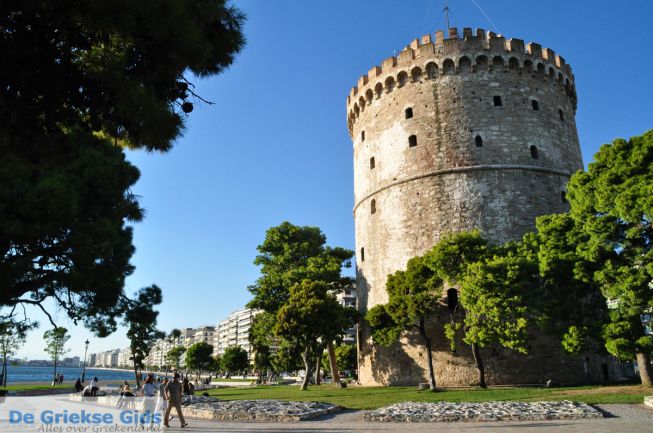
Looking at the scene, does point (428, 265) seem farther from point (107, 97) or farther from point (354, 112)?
point (107, 97)

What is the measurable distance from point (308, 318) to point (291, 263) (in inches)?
326

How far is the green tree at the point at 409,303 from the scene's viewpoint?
62.0 ft

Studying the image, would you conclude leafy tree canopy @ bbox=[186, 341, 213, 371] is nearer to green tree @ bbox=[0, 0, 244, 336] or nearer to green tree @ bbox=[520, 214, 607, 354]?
green tree @ bbox=[520, 214, 607, 354]

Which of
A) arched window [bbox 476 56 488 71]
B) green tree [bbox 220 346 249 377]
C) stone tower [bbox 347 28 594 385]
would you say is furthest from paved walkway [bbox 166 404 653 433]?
green tree [bbox 220 346 249 377]

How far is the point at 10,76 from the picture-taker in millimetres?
4344

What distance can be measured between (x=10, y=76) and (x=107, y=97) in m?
0.81

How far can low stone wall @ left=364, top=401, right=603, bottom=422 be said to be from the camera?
31.5 ft

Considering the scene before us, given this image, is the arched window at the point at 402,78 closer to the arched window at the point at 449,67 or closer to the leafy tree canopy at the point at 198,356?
the arched window at the point at 449,67

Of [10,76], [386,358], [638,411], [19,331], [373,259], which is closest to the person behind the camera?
[10,76]

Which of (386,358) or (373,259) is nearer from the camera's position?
(386,358)

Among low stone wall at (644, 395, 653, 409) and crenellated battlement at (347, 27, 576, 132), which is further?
crenellated battlement at (347, 27, 576, 132)

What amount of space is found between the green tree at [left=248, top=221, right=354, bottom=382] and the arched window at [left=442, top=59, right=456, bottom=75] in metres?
11.7

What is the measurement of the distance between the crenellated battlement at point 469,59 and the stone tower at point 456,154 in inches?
2.0

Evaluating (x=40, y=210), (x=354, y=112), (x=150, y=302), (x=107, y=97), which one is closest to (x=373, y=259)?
(x=354, y=112)
